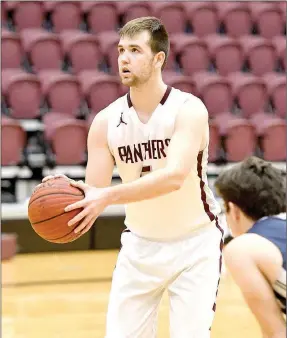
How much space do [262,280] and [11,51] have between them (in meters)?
6.04

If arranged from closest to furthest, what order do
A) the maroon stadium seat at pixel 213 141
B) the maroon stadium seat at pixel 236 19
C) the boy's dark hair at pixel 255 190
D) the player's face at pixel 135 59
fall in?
1. the boy's dark hair at pixel 255 190
2. the player's face at pixel 135 59
3. the maroon stadium seat at pixel 213 141
4. the maroon stadium seat at pixel 236 19

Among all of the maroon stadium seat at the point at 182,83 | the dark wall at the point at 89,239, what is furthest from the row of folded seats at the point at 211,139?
the dark wall at the point at 89,239

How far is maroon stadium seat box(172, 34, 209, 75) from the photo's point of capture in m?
8.33

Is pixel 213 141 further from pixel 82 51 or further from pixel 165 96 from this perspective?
pixel 165 96

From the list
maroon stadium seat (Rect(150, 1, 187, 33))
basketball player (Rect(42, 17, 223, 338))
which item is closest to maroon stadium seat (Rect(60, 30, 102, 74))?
maroon stadium seat (Rect(150, 1, 187, 33))

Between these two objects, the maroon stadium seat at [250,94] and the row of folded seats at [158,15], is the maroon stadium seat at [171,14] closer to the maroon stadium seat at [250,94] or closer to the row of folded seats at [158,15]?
the row of folded seats at [158,15]

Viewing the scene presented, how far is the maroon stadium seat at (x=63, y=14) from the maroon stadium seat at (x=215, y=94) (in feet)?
5.60

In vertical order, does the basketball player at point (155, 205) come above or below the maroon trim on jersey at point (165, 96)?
below

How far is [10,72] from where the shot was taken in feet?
25.0

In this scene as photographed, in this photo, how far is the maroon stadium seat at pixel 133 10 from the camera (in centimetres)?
874

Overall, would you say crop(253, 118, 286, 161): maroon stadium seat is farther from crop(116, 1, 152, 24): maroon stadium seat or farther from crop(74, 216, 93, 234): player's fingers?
crop(74, 216, 93, 234): player's fingers

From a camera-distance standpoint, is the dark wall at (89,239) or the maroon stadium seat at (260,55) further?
the maroon stadium seat at (260,55)

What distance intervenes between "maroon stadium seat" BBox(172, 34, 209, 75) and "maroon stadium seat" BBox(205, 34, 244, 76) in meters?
0.15

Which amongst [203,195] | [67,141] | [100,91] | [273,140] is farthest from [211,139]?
[203,195]
